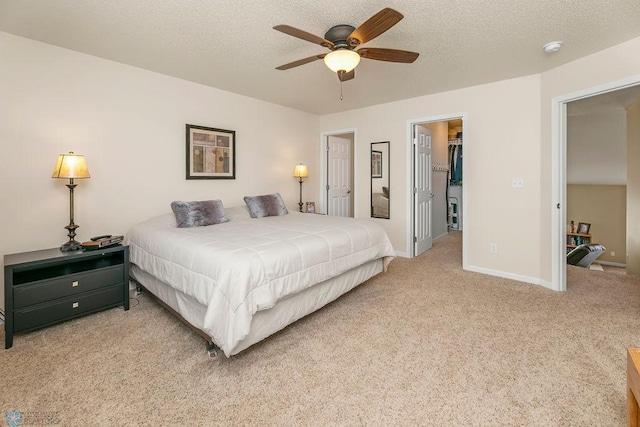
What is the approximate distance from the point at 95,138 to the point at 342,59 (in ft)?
8.51

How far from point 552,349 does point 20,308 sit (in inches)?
149

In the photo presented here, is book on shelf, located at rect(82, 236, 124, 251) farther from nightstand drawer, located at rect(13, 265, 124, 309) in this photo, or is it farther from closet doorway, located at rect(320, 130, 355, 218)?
closet doorway, located at rect(320, 130, 355, 218)

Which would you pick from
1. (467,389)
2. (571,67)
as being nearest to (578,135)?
(571,67)

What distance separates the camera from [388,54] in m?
2.31

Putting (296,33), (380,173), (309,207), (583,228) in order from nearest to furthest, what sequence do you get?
(296,33)
(380,173)
(309,207)
(583,228)

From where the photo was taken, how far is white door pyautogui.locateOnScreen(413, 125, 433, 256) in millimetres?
4543

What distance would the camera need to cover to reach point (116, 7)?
6.92 feet

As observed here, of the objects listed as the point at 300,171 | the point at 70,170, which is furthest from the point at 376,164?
the point at 70,170

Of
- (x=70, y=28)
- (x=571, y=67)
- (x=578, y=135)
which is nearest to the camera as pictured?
(x=70, y=28)

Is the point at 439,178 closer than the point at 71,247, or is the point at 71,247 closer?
the point at 71,247

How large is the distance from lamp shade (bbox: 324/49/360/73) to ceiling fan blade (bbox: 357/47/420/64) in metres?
0.13

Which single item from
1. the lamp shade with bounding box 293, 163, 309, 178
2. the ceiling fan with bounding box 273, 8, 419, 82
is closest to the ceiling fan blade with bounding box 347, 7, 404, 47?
the ceiling fan with bounding box 273, 8, 419, 82

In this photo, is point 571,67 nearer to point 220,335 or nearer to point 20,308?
point 220,335

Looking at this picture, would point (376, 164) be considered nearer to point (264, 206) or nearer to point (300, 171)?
point (300, 171)
